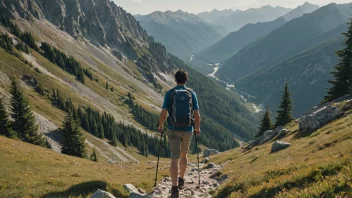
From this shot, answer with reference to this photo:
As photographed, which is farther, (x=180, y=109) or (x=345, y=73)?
(x=345, y=73)

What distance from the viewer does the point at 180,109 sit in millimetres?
12930

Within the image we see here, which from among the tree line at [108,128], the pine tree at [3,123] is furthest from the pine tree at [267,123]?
the tree line at [108,128]

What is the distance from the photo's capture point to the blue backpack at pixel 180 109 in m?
12.9

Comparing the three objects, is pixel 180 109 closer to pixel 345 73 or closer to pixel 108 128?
pixel 345 73

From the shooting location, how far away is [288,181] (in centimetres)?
1038

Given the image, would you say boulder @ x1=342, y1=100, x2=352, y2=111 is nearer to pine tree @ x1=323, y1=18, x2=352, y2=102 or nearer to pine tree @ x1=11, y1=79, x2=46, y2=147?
pine tree @ x1=323, y1=18, x2=352, y2=102

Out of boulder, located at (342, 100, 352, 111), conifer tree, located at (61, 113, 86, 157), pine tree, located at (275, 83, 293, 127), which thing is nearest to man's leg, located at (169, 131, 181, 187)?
boulder, located at (342, 100, 352, 111)

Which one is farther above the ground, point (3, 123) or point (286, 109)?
point (286, 109)

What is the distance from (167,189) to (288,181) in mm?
8338

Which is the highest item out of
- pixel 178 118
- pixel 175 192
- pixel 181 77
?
pixel 181 77

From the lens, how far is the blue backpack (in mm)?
12898

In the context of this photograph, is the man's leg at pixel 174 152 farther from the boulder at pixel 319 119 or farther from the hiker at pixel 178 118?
the boulder at pixel 319 119

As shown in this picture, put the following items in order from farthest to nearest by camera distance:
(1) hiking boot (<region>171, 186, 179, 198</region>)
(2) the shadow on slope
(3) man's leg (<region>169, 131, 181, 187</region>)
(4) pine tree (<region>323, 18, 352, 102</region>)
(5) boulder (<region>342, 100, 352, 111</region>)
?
(4) pine tree (<region>323, 18, 352, 102</region>) < (5) boulder (<region>342, 100, 352, 111</region>) < (2) the shadow on slope < (1) hiking boot (<region>171, 186, 179, 198</region>) < (3) man's leg (<region>169, 131, 181, 187</region>)

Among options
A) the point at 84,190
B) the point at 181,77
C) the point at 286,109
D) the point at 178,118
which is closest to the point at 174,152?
the point at 178,118
